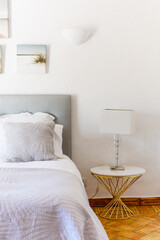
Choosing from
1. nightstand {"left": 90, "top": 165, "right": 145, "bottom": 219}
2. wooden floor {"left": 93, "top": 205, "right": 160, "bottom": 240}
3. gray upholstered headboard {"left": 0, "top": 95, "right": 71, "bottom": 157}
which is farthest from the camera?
gray upholstered headboard {"left": 0, "top": 95, "right": 71, "bottom": 157}

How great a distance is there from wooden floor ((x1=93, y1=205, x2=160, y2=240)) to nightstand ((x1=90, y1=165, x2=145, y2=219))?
0.36 ft

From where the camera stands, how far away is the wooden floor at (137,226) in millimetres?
3271

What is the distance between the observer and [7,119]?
373cm

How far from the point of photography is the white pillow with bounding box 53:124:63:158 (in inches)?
145

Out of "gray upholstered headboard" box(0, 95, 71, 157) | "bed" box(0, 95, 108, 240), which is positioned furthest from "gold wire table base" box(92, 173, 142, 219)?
"bed" box(0, 95, 108, 240)

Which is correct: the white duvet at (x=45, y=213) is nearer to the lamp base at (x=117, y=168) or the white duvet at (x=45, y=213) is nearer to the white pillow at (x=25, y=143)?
the white pillow at (x=25, y=143)

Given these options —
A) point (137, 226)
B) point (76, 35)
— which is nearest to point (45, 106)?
point (76, 35)

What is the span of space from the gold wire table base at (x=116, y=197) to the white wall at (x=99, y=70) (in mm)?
116

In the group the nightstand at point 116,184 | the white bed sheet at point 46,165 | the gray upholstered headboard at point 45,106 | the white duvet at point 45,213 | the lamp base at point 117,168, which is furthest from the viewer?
the gray upholstered headboard at point 45,106

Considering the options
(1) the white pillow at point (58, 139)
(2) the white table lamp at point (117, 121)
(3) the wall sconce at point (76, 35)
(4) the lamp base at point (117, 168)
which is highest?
(3) the wall sconce at point (76, 35)

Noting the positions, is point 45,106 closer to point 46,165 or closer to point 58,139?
point 58,139

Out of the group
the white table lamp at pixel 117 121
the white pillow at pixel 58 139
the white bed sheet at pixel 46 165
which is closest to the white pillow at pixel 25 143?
the white bed sheet at pixel 46 165

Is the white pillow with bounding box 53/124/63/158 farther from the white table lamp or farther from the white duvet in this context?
the white duvet

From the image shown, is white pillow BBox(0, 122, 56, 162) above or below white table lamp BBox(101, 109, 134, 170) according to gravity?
below
